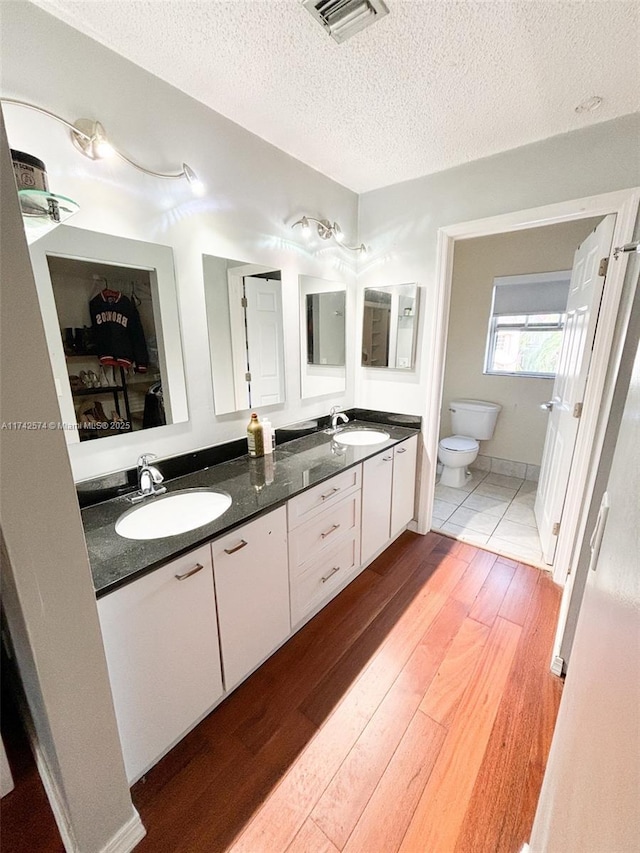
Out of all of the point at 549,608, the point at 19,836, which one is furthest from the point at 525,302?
the point at 19,836

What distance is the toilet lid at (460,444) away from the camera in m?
3.30

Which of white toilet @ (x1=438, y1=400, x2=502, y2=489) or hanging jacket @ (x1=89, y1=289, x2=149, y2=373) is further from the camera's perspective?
white toilet @ (x1=438, y1=400, x2=502, y2=489)

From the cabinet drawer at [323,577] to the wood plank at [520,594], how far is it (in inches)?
33.6

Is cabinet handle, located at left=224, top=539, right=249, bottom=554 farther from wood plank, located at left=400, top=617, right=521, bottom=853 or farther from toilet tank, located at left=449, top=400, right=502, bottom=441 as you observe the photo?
toilet tank, located at left=449, top=400, right=502, bottom=441

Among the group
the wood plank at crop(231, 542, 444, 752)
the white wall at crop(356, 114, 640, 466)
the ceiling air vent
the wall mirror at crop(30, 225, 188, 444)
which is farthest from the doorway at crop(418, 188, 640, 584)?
the wall mirror at crop(30, 225, 188, 444)

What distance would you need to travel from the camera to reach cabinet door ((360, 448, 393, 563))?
2004 mm

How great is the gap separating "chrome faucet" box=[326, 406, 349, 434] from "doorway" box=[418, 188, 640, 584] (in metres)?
0.62

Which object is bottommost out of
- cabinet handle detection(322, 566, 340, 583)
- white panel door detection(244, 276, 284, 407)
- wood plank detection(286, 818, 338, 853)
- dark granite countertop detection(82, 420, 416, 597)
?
wood plank detection(286, 818, 338, 853)

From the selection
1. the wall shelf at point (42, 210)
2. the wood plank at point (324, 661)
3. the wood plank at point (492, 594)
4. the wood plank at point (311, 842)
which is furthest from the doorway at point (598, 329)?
the wall shelf at point (42, 210)

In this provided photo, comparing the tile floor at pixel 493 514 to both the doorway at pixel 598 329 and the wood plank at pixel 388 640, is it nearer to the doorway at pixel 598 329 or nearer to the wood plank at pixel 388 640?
the doorway at pixel 598 329

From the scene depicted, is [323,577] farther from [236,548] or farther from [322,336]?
[322,336]

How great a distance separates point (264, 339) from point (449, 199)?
1.41 metres

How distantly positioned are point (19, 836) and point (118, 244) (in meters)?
1.97

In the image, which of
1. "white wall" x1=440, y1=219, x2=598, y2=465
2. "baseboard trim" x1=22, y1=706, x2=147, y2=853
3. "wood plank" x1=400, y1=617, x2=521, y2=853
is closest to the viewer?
"baseboard trim" x1=22, y1=706, x2=147, y2=853
